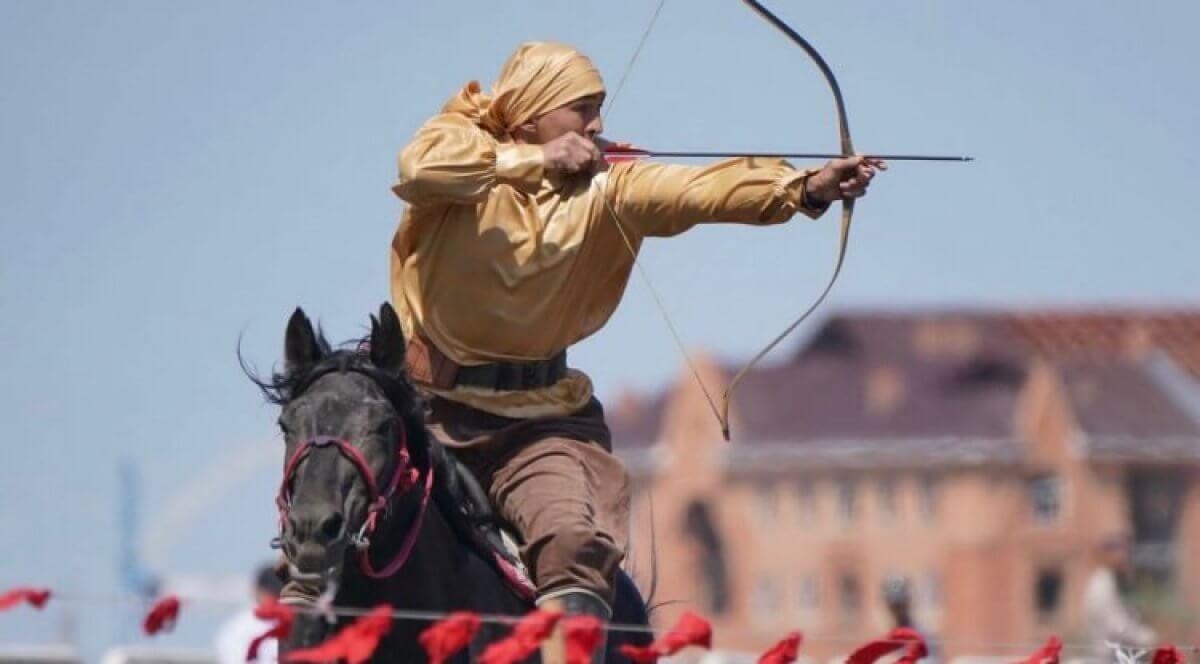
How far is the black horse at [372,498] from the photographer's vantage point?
939cm

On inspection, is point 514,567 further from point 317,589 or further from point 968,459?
point 968,459

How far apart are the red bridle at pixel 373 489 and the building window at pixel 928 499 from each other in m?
104

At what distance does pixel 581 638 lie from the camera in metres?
9.20

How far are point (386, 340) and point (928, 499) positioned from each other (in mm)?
105296

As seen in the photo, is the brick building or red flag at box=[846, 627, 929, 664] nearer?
red flag at box=[846, 627, 929, 664]

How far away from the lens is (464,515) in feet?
33.6

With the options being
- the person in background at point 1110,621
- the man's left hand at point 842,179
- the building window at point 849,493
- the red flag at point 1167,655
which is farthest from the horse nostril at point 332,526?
the building window at point 849,493

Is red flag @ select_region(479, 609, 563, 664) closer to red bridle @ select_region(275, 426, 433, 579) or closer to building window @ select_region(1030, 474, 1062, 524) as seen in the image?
red bridle @ select_region(275, 426, 433, 579)

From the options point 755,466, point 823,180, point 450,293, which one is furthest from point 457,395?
point 755,466

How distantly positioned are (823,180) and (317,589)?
1948 millimetres

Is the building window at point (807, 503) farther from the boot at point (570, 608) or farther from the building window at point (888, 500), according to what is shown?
the boot at point (570, 608)

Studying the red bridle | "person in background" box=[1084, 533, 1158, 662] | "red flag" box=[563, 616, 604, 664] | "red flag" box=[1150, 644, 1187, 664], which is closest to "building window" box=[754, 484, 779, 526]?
"person in background" box=[1084, 533, 1158, 662]

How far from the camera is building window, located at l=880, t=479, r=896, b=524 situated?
116 m

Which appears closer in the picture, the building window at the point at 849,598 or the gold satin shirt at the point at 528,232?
the gold satin shirt at the point at 528,232
